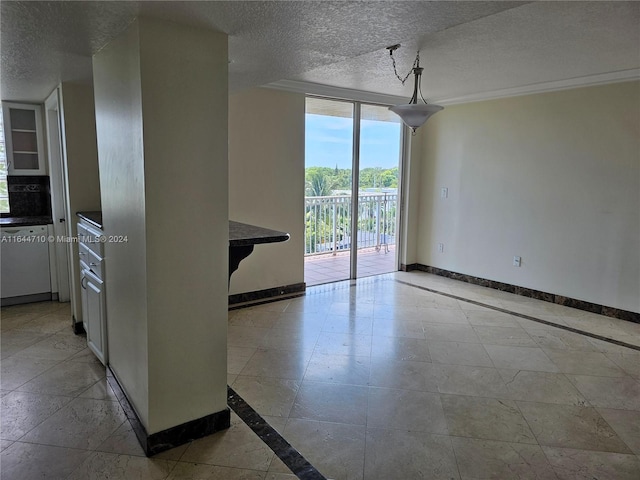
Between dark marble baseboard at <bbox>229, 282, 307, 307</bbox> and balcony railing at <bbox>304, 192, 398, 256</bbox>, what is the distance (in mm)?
1351

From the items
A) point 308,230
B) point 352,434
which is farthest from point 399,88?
point 352,434

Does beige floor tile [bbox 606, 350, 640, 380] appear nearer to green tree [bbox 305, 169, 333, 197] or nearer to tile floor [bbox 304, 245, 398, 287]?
tile floor [bbox 304, 245, 398, 287]

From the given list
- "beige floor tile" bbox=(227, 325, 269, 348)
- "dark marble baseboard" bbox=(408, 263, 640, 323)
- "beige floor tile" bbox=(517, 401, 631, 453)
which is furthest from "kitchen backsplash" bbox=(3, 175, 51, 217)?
"beige floor tile" bbox=(517, 401, 631, 453)

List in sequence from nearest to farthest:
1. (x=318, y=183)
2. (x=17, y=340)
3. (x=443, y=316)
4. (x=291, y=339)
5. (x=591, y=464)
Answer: (x=591, y=464)
(x=17, y=340)
(x=291, y=339)
(x=443, y=316)
(x=318, y=183)

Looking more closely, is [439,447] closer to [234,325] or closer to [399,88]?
[234,325]

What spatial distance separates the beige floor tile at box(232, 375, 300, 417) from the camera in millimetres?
2406

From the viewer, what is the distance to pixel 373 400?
2520 mm

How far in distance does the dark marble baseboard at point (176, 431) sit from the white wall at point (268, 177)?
2.11 meters

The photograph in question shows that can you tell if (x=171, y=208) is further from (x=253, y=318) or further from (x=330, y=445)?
(x=253, y=318)

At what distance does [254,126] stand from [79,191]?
66.5 inches

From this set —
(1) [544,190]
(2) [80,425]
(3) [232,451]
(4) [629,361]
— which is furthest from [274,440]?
(1) [544,190]

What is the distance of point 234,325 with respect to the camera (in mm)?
3711

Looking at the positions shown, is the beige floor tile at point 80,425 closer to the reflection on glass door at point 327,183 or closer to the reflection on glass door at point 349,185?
the reflection on glass door at point 327,183

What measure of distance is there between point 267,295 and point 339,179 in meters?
1.74
